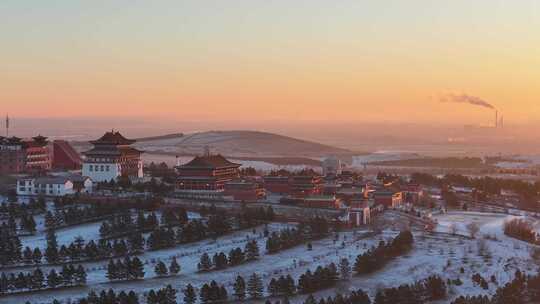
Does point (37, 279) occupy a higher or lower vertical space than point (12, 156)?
lower

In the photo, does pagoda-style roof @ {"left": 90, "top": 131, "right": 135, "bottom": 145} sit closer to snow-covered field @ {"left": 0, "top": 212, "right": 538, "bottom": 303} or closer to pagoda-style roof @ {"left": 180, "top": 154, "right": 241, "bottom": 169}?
pagoda-style roof @ {"left": 180, "top": 154, "right": 241, "bottom": 169}

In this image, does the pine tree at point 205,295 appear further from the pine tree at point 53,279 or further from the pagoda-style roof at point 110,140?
the pagoda-style roof at point 110,140

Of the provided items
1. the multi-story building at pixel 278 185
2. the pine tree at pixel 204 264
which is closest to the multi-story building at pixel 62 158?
the multi-story building at pixel 278 185

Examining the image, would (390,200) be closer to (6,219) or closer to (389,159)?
(6,219)

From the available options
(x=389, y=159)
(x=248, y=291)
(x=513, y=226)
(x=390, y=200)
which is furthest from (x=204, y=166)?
(x=389, y=159)

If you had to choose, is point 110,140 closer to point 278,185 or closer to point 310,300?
point 278,185

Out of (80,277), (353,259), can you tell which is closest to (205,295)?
(80,277)
